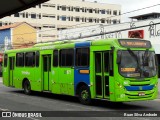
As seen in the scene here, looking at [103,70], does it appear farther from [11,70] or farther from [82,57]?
[11,70]

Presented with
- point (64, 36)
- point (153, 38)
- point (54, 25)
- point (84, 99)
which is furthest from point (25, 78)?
point (54, 25)

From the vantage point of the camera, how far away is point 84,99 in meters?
17.6

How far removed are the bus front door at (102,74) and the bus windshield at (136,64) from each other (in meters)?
0.67

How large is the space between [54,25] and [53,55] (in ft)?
292

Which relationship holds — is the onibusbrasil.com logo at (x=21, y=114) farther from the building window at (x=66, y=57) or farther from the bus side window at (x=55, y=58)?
the bus side window at (x=55, y=58)

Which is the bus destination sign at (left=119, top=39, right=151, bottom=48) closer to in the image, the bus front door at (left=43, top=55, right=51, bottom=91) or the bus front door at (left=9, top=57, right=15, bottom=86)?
the bus front door at (left=43, top=55, right=51, bottom=91)

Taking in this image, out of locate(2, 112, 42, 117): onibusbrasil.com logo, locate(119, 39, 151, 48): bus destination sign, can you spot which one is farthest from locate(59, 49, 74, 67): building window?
locate(2, 112, 42, 117): onibusbrasil.com logo

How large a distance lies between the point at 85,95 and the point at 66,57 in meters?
2.47

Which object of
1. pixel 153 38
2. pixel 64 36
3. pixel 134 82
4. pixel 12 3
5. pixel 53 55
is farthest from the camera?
pixel 64 36

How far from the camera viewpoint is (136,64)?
52.6 feet

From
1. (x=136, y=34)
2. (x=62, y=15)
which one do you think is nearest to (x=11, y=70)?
(x=136, y=34)

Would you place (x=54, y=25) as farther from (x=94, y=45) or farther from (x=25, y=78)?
(x=94, y=45)

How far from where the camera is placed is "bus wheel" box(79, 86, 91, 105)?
17328 millimetres

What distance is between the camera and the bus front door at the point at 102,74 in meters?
16.2
